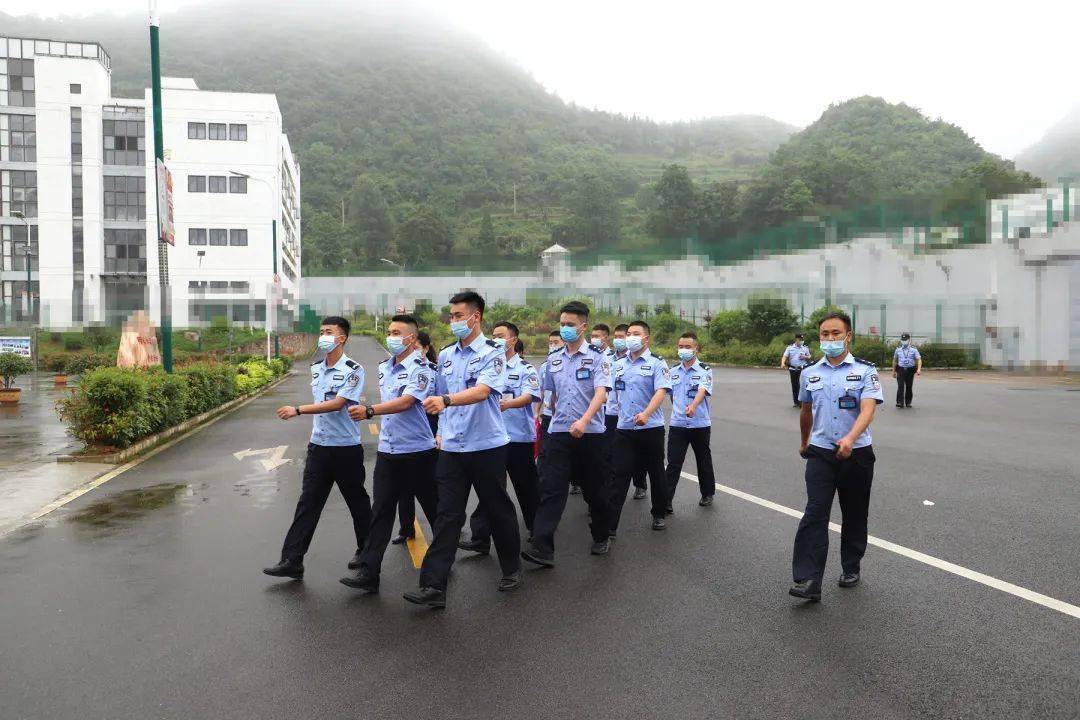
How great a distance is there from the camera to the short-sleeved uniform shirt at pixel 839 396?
17.5ft

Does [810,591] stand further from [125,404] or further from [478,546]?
[125,404]

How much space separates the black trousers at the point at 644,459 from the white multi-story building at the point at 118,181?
147ft

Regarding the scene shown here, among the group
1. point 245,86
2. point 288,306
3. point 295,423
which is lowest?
point 295,423

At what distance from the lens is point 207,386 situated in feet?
55.0

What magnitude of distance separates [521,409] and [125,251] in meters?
55.1

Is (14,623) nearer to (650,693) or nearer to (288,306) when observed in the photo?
(650,693)

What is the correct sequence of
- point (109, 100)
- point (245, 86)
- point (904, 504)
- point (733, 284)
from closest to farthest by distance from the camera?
1. point (904, 504)
2. point (733, 284)
3. point (109, 100)
4. point (245, 86)

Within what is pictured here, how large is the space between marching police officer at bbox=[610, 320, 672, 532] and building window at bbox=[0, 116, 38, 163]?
59.8 metres

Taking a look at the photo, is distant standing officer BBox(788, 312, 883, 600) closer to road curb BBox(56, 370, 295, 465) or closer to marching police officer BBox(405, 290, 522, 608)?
marching police officer BBox(405, 290, 522, 608)

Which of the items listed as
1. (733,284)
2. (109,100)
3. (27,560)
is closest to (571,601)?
(27,560)

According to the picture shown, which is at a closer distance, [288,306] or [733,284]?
[288,306]

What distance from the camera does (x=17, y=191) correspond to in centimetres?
5522

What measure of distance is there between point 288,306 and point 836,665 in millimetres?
35117

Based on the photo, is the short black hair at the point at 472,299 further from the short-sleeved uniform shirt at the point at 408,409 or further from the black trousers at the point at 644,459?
the black trousers at the point at 644,459
